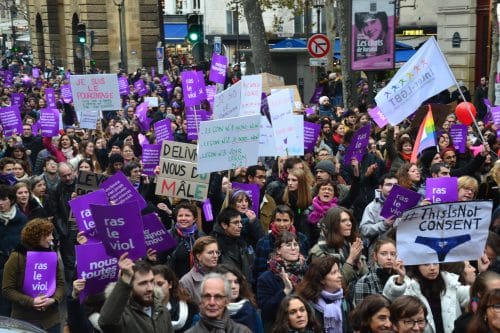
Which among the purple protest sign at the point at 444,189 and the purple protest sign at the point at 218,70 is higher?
the purple protest sign at the point at 218,70

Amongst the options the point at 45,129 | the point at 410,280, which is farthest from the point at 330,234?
the point at 45,129

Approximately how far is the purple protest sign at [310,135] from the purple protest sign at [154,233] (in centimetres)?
554

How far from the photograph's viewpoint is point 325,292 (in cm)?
622

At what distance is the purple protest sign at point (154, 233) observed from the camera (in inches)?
298

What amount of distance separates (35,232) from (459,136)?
22.5ft

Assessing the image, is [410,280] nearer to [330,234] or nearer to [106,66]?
[330,234]

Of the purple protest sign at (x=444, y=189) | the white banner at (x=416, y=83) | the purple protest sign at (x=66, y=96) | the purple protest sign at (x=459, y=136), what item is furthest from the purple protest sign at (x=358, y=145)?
the purple protest sign at (x=66, y=96)

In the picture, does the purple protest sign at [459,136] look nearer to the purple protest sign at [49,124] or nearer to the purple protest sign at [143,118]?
the purple protest sign at [49,124]

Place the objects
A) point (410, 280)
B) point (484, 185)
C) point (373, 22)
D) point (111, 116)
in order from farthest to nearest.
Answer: point (111, 116) < point (373, 22) < point (484, 185) < point (410, 280)

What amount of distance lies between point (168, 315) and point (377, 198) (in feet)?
11.1

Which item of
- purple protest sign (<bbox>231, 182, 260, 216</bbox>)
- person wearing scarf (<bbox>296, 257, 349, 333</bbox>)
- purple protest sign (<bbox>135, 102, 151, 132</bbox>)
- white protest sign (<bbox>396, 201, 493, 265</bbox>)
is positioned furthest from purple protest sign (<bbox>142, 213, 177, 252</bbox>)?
purple protest sign (<bbox>135, 102, 151, 132</bbox>)

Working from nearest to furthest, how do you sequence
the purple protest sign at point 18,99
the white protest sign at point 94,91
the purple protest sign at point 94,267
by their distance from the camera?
1. the purple protest sign at point 94,267
2. the white protest sign at point 94,91
3. the purple protest sign at point 18,99

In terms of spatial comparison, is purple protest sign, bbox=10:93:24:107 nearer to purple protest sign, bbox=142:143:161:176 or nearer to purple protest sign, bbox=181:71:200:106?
purple protest sign, bbox=181:71:200:106

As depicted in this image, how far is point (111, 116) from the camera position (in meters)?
21.6
